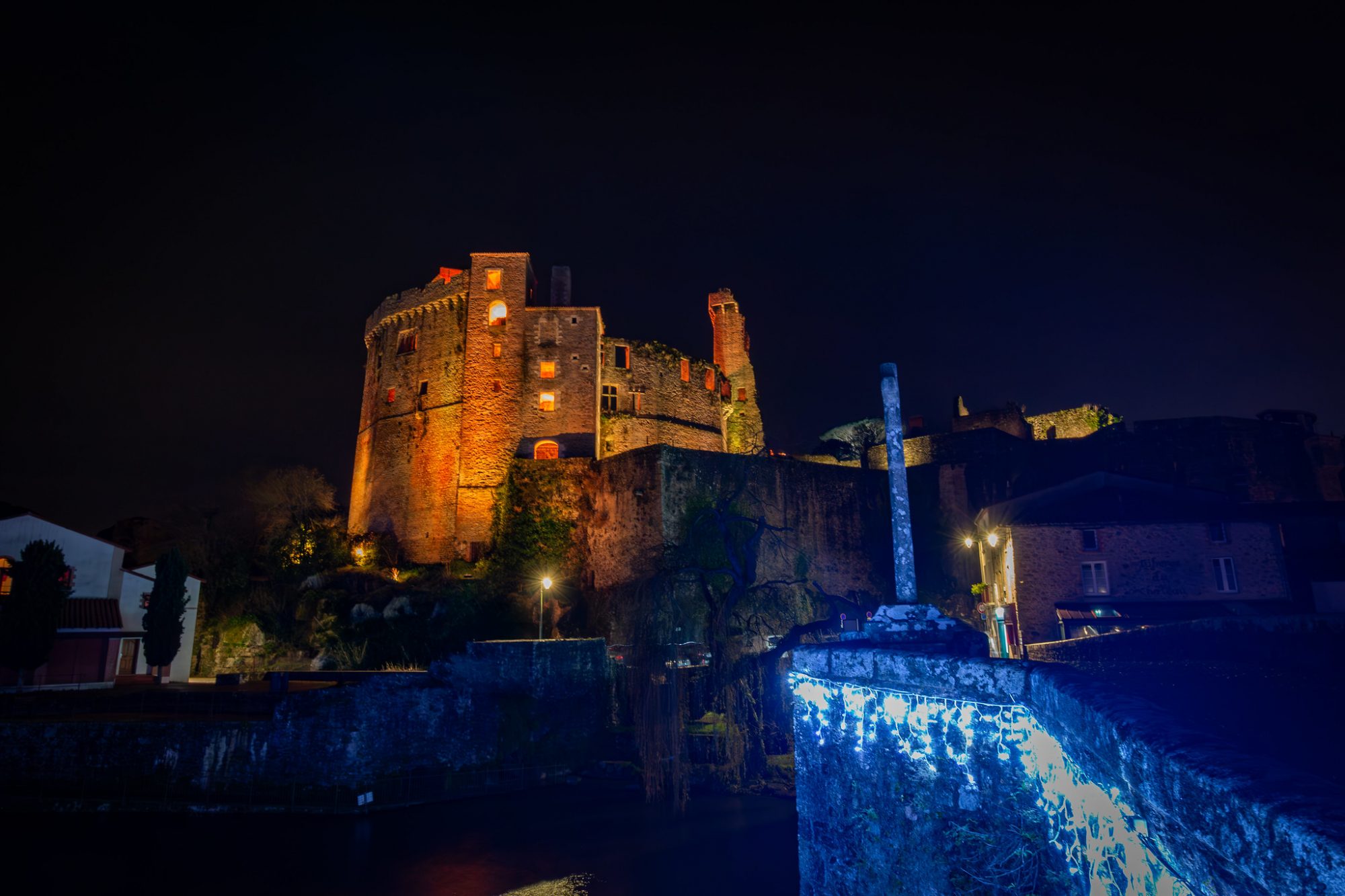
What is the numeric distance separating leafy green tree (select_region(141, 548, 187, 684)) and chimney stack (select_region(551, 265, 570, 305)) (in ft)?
68.0

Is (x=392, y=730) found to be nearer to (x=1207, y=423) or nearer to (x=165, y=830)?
(x=165, y=830)

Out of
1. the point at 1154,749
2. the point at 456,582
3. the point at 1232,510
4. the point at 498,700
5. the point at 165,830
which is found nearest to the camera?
the point at 1154,749

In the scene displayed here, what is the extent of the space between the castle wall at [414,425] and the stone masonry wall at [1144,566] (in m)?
24.4

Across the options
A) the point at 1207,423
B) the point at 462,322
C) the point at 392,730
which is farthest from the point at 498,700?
the point at 1207,423

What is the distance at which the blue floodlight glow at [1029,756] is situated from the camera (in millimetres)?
4145

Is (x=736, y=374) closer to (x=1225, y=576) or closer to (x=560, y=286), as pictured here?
(x=560, y=286)

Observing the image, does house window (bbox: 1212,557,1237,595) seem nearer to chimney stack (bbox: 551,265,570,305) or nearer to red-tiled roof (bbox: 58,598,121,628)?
chimney stack (bbox: 551,265,570,305)

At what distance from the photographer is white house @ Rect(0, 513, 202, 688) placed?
2610 cm

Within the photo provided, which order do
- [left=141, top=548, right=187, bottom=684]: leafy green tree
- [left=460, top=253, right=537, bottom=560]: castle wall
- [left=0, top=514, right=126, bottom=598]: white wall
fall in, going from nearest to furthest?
[left=141, top=548, right=187, bottom=684]: leafy green tree → [left=0, top=514, right=126, bottom=598]: white wall → [left=460, top=253, right=537, bottom=560]: castle wall

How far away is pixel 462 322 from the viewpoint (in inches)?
1455

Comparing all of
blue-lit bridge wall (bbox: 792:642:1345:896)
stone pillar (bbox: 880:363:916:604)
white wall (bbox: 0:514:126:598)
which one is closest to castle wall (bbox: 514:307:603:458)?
white wall (bbox: 0:514:126:598)

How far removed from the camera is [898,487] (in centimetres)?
1058

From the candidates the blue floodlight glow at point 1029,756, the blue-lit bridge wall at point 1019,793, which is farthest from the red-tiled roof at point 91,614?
the blue floodlight glow at point 1029,756

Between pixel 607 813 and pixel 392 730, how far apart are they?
22.0ft
